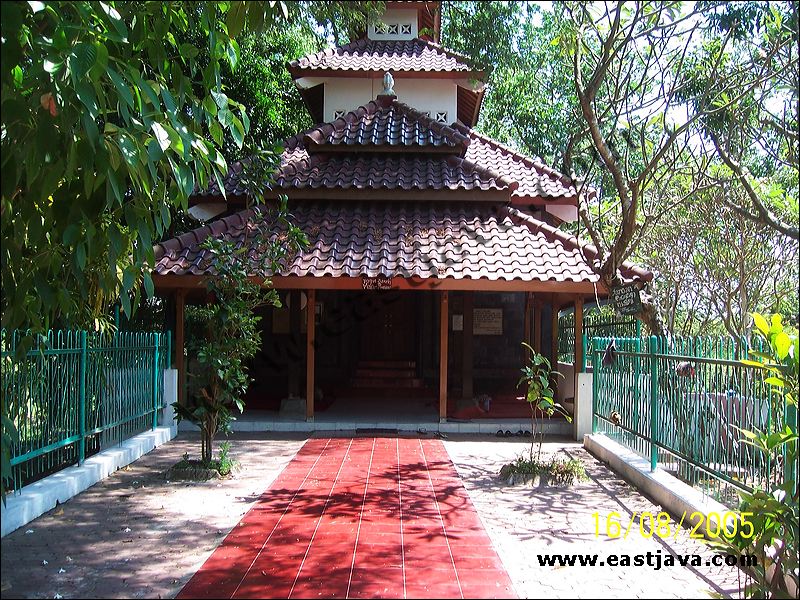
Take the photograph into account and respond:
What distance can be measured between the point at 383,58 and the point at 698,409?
12.9 m

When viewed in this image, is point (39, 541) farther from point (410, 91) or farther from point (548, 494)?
point (410, 91)

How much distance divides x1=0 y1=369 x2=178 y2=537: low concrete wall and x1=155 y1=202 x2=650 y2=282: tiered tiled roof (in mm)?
2734

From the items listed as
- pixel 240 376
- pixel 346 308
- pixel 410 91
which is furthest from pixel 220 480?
pixel 410 91

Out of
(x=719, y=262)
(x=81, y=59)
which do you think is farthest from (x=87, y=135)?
(x=719, y=262)

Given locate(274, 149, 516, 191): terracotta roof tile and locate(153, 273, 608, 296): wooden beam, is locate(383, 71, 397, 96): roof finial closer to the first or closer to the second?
locate(274, 149, 516, 191): terracotta roof tile

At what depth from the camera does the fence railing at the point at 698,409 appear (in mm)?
5664

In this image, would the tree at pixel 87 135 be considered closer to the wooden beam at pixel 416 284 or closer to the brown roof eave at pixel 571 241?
the wooden beam at pixel 416 284

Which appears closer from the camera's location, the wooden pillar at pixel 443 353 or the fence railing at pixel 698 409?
the fence railing at pixel 698 409

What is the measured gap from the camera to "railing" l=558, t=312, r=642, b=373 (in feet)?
38.6

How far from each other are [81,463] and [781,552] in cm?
685

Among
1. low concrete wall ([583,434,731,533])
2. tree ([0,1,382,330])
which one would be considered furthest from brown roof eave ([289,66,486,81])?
tree ([0,1,382,330])
